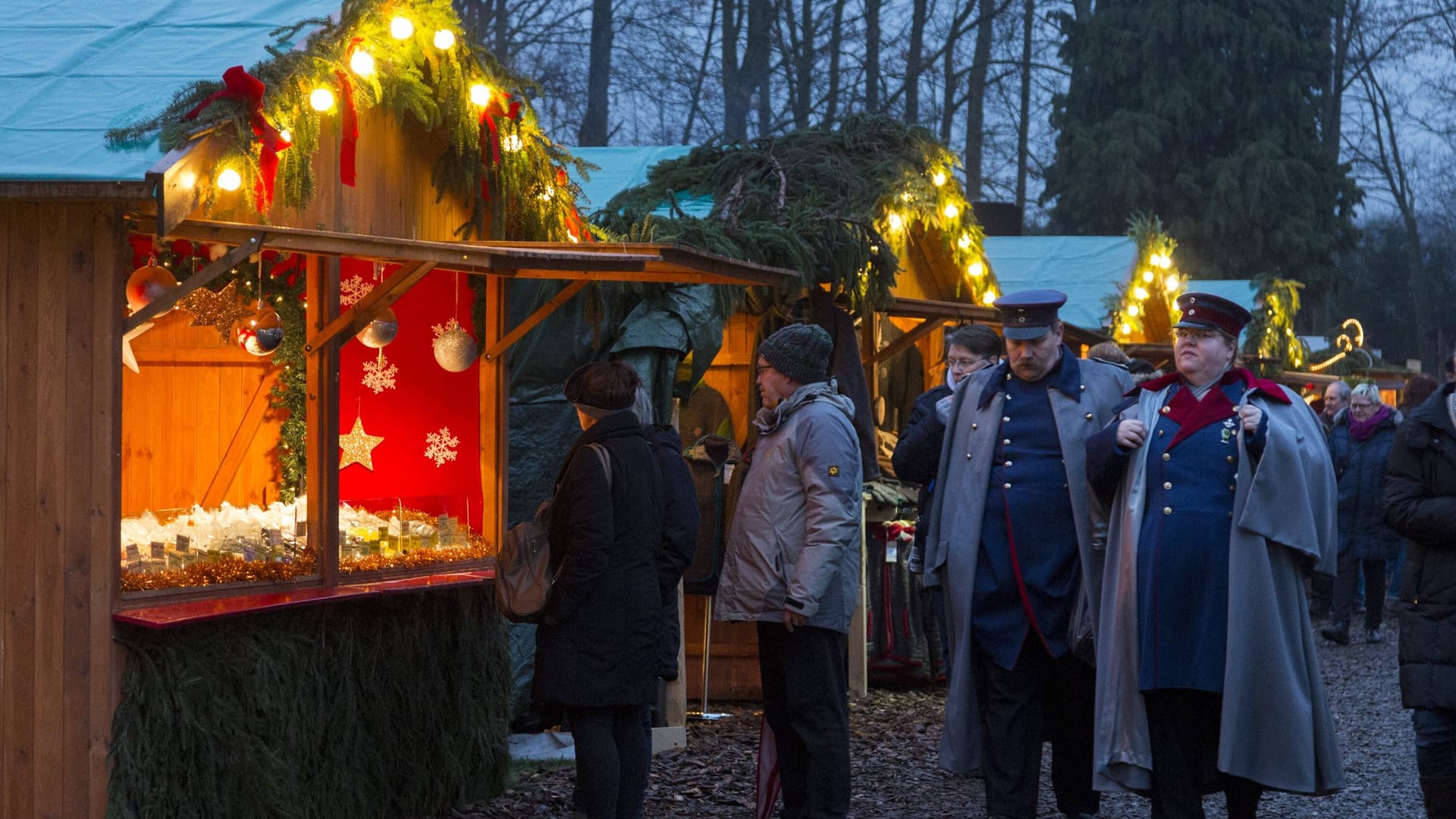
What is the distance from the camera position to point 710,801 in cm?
670

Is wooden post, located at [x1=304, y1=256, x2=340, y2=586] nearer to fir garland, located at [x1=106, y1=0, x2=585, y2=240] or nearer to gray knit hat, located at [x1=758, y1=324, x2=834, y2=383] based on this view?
fir garland, located at [x1=106, y1=0, x2=585, y2=240]

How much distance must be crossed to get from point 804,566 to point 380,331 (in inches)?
85.6

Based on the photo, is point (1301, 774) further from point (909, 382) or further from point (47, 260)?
point (909, 382)

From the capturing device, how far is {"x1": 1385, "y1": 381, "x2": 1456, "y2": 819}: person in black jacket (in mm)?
5363

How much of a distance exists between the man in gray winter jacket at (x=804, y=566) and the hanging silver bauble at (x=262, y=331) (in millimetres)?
1818

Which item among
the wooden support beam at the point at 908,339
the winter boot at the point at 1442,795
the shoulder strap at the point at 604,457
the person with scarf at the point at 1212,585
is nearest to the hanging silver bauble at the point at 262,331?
the shoulder strap at the point at 604,457

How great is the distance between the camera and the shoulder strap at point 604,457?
518cm

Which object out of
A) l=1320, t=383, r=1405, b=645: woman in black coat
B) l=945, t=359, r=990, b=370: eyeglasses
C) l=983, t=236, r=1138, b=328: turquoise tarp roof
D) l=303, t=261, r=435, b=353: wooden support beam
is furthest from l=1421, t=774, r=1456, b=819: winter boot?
l=983, t=236, r=1138, b=328: turquoise tarp roof

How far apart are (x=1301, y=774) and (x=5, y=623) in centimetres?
402

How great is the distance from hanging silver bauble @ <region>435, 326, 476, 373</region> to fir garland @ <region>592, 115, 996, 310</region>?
148 centimetres

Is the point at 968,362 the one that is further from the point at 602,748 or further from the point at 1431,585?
the point at 602,748

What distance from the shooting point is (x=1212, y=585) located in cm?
497

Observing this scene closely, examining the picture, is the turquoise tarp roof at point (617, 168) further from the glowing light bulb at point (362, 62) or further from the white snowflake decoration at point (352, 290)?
the glowing light bulb at point (362, 62)

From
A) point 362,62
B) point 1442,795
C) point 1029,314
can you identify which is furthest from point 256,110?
point 1442,795
